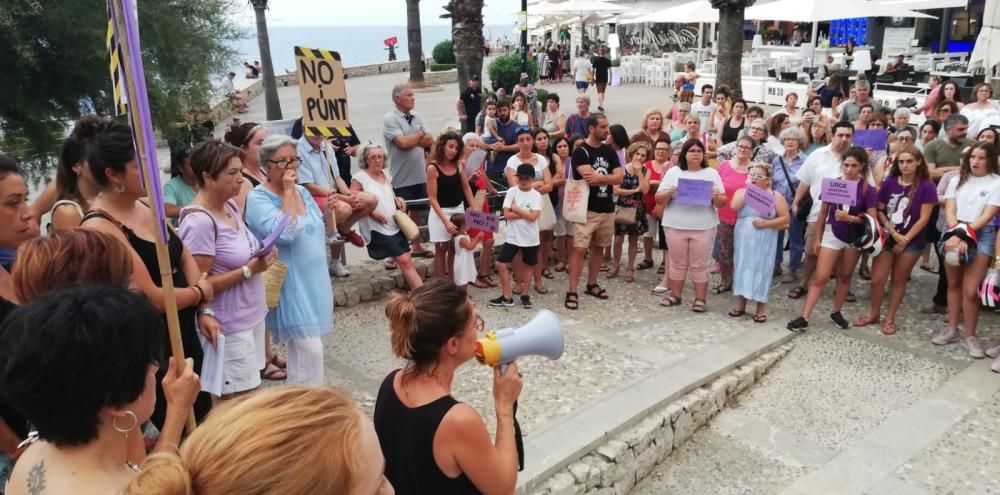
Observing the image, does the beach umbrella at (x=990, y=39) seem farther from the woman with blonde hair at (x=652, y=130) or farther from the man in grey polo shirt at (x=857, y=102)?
the woman with blonde hair at (x=652, y=130)

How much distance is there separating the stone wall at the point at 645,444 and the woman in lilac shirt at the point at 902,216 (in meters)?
Answer: 1.67

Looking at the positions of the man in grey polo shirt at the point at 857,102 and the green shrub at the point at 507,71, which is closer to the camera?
the man in grey polo shirt at the point at 857,102

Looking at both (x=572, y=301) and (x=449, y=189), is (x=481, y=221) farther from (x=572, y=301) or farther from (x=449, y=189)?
(x=572, y=301)

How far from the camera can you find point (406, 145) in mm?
7434

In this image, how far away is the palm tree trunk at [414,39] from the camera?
23.6 meters

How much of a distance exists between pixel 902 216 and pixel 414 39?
20.4 m

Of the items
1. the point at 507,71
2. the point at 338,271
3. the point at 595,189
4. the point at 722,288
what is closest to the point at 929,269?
the point at 722,288

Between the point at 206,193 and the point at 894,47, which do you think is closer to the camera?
the point at 206,193

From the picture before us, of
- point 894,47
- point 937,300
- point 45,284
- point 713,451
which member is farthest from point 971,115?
point 894,47

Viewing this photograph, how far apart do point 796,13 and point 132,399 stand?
58.6ft

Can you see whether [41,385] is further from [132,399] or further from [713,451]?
[713,451]

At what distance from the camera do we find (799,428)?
525cm

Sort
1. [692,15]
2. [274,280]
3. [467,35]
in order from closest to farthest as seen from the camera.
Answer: [274,280]
[467,35]
[692,15]

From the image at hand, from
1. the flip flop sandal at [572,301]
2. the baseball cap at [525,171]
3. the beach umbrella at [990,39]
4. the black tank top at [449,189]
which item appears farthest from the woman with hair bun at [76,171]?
the beach umbrella at [990,39]
